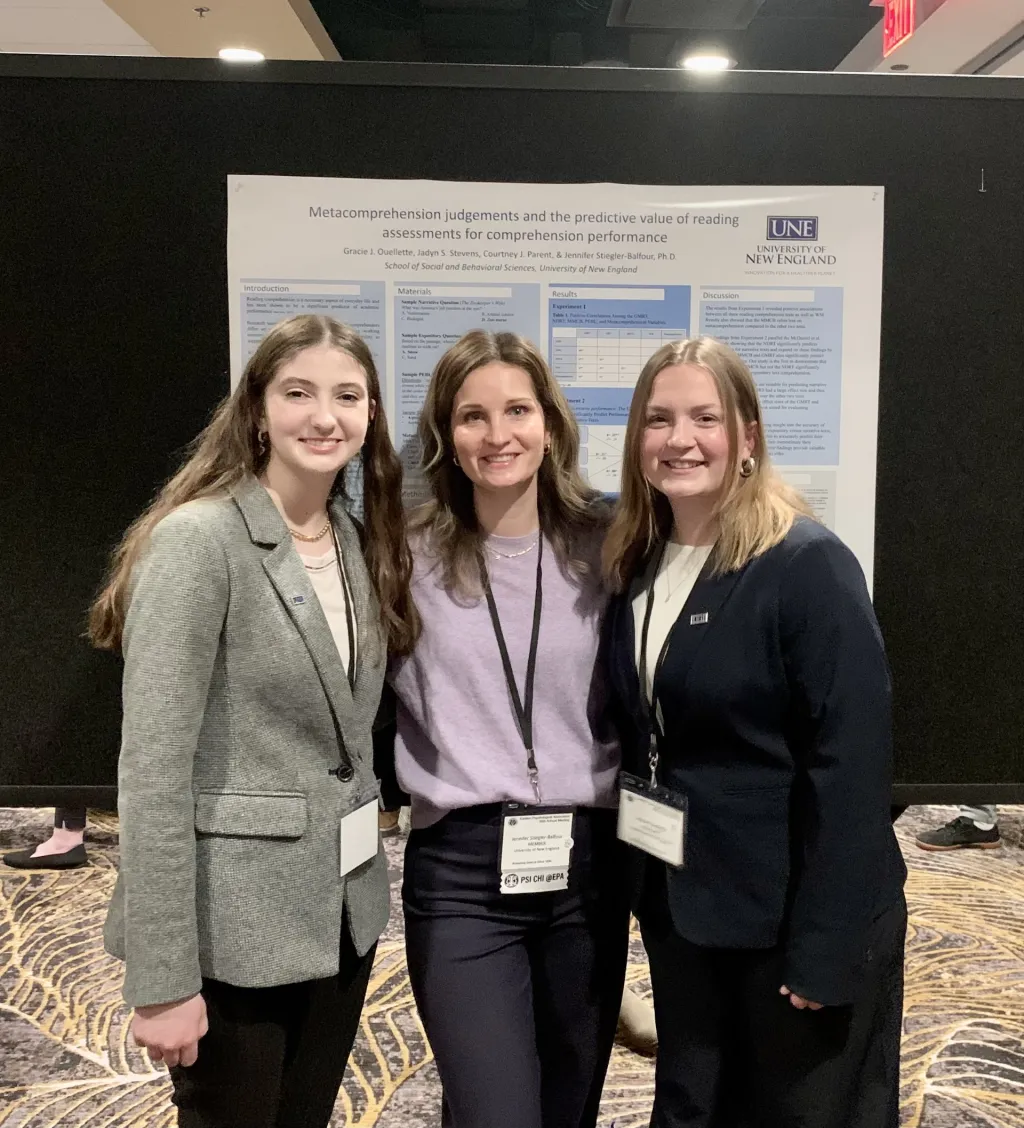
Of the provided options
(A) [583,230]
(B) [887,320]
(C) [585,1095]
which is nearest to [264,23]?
(A) [583,230]

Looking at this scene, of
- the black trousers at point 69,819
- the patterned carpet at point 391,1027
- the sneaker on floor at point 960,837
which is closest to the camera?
the patterned carpet at point 391,1027

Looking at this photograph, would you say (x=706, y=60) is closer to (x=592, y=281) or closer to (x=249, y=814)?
(x=592, y=281)

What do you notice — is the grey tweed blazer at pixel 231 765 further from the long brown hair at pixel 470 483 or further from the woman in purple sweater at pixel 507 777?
the long brown hair at pixel 470 483

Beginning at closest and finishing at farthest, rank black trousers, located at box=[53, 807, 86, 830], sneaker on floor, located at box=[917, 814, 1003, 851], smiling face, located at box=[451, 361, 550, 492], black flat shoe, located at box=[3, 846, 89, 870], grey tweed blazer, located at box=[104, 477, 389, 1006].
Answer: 1. grey tweed blazer, located at box=[104, 477, 389, 1006]
2. smiling face, located at box=[451, 361, 550, 492]
3. black flat shoe, located at box=[3, 846, 89, 870]
4. black trousers, located at box=[53, 807, 86, 830]
5. sneaker on floor, located at box=[917, 814, 1003, 851]

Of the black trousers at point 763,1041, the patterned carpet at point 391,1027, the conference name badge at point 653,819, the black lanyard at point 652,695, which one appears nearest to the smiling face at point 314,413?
the black lanyard at point 652,695

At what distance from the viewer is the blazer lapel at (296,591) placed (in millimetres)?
1318

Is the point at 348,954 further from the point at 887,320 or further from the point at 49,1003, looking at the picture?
the point at 49,1003

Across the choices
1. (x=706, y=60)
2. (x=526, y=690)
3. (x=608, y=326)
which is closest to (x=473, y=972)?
(x=526, y=690)

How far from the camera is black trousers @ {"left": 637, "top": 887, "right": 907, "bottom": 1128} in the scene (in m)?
A: 1.42

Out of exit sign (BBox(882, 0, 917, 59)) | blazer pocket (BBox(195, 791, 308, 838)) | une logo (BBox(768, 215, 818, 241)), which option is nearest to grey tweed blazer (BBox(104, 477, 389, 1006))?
blazer pocket (BBox(195, 791, 308, 838))

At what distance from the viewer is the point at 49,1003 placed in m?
2.69

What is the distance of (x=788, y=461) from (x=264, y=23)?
447 cm

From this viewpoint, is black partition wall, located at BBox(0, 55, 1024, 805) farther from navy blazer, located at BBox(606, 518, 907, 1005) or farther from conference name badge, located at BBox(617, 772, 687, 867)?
conference name badge, located at BBox(617, 772, 687, 867)

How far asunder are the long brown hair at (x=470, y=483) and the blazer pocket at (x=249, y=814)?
0.47 m
